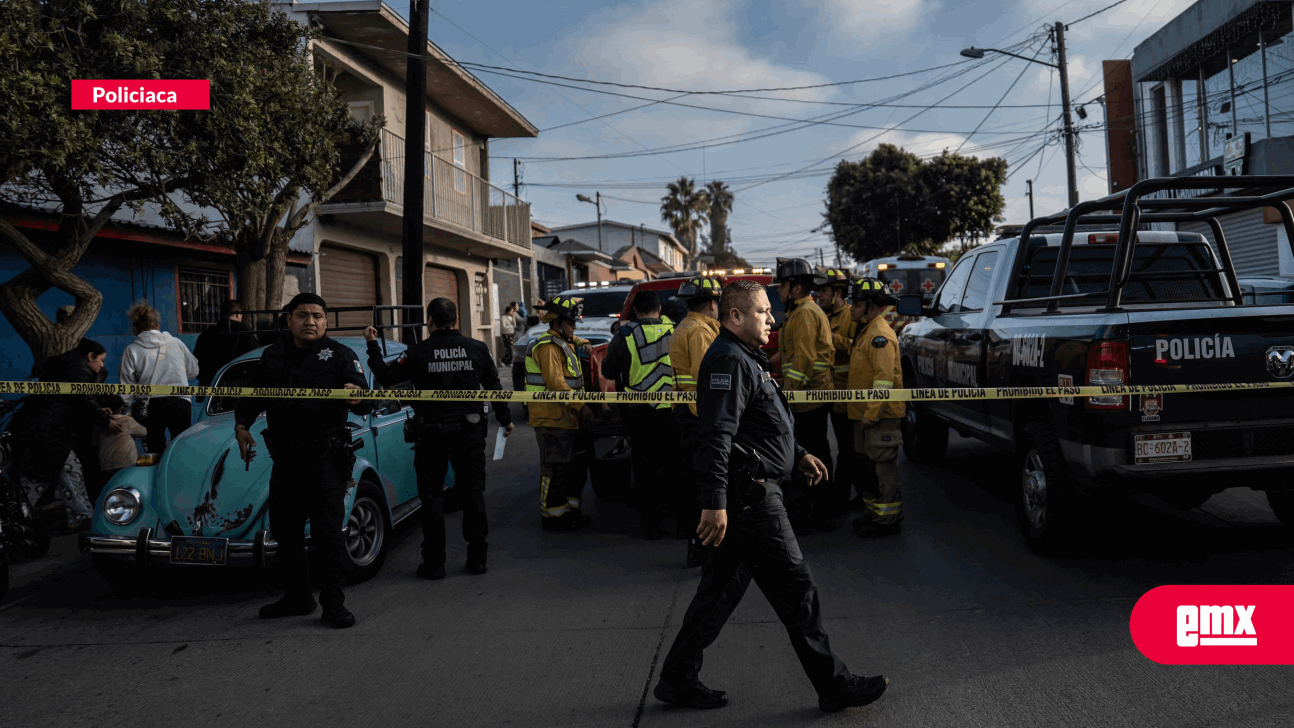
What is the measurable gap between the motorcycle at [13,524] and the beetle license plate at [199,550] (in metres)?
1.35

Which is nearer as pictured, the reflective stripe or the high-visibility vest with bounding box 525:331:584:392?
the reflective stripe

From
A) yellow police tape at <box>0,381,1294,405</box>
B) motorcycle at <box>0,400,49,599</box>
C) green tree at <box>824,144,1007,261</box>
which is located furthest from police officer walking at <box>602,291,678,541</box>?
green tree at <box>824,144,1007,261</box>

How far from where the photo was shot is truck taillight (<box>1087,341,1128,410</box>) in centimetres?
471

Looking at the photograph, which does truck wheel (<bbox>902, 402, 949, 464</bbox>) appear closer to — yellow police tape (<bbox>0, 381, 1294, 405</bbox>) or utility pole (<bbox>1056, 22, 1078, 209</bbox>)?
yellow police tape (<bbox>0, 381, 1294, 405</bbox>)

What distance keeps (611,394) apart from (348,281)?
1377 cm

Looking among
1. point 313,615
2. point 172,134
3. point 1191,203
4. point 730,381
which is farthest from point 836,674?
point 172,134

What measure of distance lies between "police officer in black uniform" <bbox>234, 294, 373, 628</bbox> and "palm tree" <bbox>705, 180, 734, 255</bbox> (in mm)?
67462

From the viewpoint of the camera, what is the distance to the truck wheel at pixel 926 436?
8758 mm

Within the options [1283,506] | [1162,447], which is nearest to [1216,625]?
[1162,447]

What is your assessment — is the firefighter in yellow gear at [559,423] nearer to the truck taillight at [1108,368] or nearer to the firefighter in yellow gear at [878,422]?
the firefighter in yellow gear at [878,422]

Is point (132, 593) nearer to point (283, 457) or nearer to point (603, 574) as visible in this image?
point (283, 457)

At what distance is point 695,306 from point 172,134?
513cm

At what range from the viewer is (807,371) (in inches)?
255

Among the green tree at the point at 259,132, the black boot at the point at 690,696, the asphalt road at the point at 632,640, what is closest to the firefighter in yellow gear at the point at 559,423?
the asphalt road at the point at 632,640
